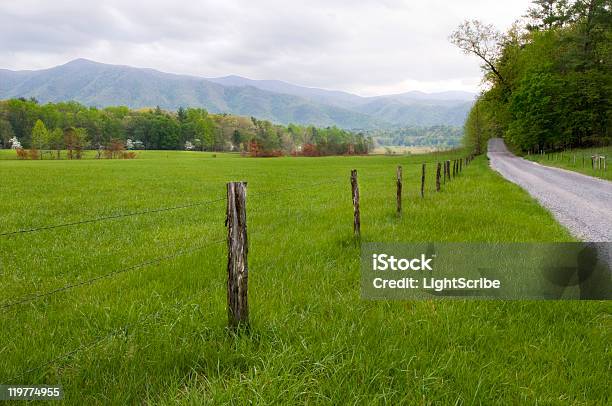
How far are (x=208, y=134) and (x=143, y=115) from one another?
98.4 feet

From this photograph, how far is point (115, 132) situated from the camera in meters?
153

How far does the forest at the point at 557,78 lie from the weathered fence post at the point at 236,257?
62556 mm

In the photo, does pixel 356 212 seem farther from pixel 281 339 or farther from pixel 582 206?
pixel 582 206

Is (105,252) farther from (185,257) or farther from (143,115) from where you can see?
(143,115)

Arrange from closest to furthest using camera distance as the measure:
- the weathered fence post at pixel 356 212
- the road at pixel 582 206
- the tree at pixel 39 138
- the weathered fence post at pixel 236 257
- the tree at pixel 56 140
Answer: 1. the weathered fence post at pixel 236 257
2. the weathered fence post at pixel 356 212
3. the road at pixel 582 206
4. the tree at pixel 39 138
5. the tree at pixel 56 140

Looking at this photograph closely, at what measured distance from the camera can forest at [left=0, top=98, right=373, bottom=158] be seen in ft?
417

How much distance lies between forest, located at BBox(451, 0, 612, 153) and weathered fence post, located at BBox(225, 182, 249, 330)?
62.6m

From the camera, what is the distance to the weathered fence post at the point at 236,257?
415 cm

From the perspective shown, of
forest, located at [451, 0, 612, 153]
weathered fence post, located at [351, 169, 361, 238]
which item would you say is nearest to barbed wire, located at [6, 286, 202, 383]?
weathered fence post, located at [351, 169, 361, 238]

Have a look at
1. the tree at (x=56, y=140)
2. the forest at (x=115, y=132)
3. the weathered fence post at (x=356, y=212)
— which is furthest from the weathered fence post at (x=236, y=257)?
the tree at (x=56, y=140)

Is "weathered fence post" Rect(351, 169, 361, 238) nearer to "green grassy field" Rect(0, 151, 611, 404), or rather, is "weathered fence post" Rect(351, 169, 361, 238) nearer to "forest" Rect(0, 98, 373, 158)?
"green grassy field" Rect(0, 151, 611, 404)

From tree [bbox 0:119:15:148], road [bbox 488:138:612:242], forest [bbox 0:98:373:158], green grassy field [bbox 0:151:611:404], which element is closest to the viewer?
green grassy field [bbox 0:151:611:404]

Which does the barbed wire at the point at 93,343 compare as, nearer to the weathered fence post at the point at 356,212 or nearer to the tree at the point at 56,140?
the weathered fence post at the point at 356,212

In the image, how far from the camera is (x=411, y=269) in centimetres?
665
